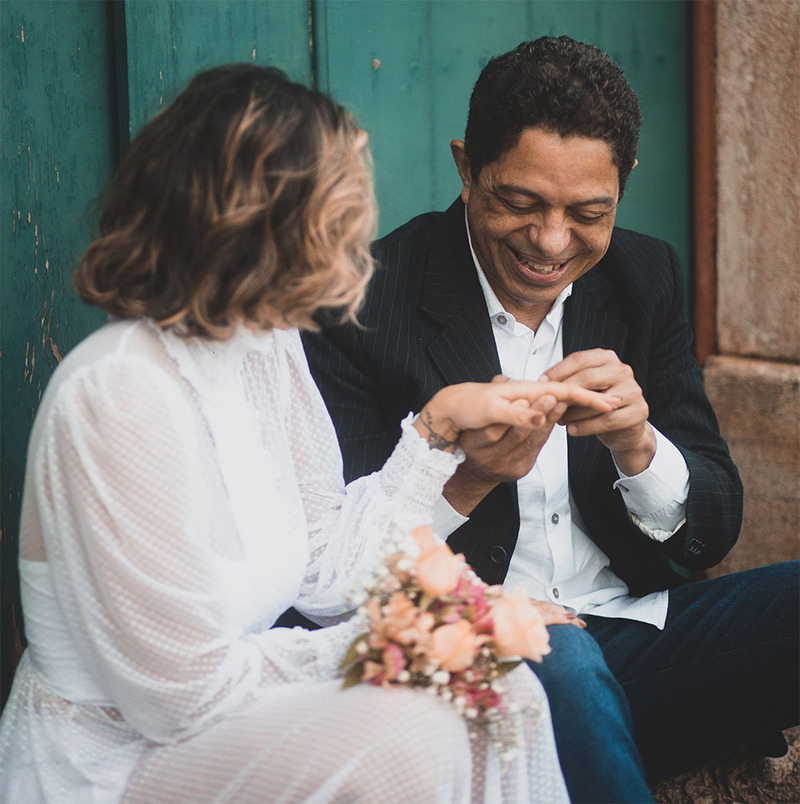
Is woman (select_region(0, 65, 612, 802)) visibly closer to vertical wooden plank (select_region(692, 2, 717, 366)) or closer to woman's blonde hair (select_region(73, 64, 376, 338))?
woman's blonde hair (select_region(73, 64, 376, 338))

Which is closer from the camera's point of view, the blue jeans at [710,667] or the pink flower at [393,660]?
the pink flower at [393,660]

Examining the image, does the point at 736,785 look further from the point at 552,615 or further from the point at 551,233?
the point at 551,233

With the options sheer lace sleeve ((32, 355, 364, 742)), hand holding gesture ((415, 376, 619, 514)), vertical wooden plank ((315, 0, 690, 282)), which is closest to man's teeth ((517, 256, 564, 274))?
hand holding gesture ((415, 376, 619, 514))

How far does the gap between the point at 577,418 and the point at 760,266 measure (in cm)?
126

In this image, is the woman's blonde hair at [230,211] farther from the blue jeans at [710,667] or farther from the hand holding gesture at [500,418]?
the blue jeans at [710,667]

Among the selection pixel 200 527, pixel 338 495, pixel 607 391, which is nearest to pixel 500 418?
pixel 607 391

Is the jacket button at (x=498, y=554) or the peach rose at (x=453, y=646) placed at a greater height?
the peach rose at (x=453, y=646)

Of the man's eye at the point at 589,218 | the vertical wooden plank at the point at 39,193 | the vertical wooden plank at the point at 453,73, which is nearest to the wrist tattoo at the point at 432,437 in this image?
the man's eye at the point at 589,218

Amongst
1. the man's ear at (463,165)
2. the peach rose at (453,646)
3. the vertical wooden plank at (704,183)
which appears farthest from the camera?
the vertical wooden plank at (704,183)

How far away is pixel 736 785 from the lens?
247cm

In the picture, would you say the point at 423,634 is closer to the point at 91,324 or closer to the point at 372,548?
the point at 372,548

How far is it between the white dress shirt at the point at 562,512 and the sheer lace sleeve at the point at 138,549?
0.91m

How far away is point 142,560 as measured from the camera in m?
1.54

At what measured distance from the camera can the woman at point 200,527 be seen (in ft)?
5.03
